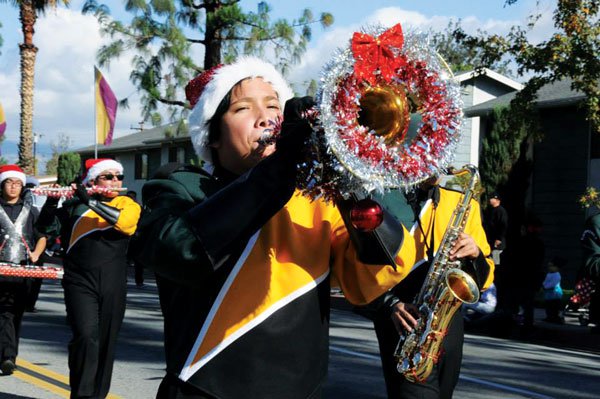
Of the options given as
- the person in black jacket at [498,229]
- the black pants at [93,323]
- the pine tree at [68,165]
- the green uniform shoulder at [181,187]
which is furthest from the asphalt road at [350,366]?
the pine tree at [68,165]

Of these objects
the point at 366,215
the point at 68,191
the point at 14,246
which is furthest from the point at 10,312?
the point at 366,215

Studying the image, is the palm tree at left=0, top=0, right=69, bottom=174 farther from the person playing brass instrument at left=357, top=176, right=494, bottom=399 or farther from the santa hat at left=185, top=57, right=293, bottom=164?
the santa hat at left=185, top=57, right=293, bottom=164

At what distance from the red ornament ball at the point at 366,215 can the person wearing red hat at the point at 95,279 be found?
466 centimetres

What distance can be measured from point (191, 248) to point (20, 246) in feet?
22.8

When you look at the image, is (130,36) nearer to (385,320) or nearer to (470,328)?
(470,328)

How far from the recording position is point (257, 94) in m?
2.59

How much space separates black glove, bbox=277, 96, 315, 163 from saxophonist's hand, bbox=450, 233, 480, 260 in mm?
2153

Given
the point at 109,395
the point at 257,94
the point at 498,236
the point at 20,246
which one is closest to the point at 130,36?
the point at 498,236

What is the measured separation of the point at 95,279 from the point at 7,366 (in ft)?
6.48

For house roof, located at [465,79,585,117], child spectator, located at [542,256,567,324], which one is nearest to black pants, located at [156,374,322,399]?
child spectator, located at [542,256,567,324]

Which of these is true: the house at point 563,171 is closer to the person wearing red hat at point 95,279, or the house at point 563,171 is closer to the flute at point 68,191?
the flute at point 68,191

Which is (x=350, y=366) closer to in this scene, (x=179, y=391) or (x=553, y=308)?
(x=553, y=308)

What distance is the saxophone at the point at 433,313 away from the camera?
381cm

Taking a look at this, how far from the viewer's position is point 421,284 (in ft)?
14.0
